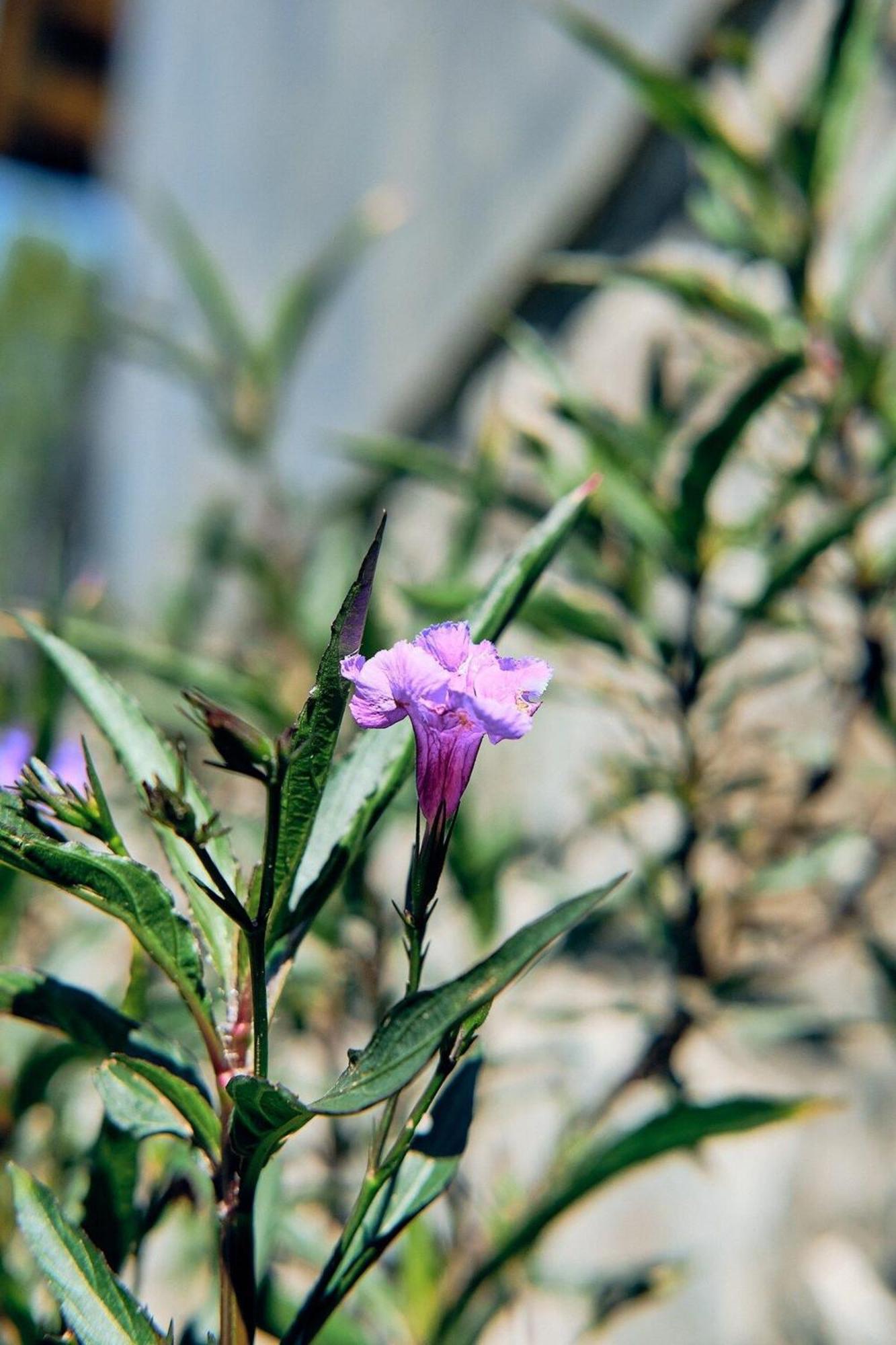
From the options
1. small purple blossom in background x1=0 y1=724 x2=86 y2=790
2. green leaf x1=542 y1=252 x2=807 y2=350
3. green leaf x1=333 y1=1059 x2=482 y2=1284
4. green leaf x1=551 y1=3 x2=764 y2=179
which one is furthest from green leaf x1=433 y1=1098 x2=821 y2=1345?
green leaf x1=551 y1=3 x2=764 y2=179

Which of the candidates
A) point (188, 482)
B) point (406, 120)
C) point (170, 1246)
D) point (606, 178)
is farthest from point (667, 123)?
point (188, 482)

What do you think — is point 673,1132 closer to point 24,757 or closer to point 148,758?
point 148,758

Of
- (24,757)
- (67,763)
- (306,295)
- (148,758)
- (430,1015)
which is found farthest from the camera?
(306,295)

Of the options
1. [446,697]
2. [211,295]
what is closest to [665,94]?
[446,697]

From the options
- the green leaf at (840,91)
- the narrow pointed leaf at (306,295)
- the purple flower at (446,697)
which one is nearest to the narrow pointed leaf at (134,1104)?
the purple flower at (446,697)

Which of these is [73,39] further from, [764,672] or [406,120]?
[764,672]
